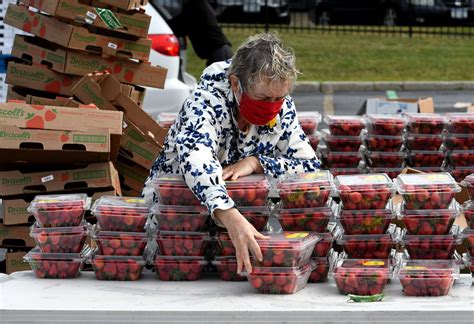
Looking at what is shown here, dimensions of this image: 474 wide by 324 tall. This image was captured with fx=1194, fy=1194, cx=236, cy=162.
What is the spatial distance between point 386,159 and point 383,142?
0.11m

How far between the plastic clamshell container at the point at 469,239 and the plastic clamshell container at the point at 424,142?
7.75 ft

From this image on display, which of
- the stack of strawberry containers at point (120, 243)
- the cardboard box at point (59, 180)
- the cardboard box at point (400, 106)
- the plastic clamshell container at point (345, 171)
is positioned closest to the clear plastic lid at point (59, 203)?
the stack of strawberry containers at point (120, 243)

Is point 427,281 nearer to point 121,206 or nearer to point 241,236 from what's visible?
point 241,236

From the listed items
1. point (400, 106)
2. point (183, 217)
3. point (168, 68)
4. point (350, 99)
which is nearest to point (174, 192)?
point (183, 217)

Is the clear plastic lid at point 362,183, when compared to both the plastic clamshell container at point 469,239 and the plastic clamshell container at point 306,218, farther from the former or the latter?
the plastic clamshell container at point 469,239

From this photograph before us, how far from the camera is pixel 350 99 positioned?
55.1 feet

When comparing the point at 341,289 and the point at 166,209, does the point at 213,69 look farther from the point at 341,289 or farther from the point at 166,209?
the point at 341,289

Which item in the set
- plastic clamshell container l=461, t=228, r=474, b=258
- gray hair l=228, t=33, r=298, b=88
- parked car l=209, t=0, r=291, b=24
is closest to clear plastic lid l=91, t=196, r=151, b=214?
gray hair l=228, t=33, r=298, b=88

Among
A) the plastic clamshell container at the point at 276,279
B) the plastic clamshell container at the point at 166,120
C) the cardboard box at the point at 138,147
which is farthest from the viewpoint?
the plastic clamshell container at the point at 166,120

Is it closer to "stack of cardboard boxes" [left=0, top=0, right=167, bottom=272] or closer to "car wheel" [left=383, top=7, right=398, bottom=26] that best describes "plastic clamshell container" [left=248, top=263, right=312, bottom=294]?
"stack of cardboard boxes" [left=0, top=0, right=167, bottom=272]

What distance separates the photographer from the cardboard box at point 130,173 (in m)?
7.02

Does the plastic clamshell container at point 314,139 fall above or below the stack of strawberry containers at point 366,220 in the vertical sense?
above

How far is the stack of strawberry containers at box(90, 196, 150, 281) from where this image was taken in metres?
5.04
